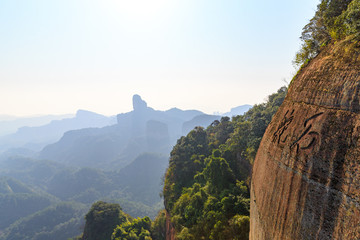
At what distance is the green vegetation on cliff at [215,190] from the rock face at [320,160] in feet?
27.2

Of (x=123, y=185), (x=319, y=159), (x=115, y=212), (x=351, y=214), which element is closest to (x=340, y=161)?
(x=319, y=159)

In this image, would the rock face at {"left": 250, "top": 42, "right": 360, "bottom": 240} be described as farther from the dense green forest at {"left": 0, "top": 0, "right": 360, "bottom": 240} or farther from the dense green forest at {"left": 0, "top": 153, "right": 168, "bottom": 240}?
the dense green forest at {"left": 0, "top": 153, "right": 168, "bottom": 240}

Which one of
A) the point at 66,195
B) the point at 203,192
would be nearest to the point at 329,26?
the point at 203,192

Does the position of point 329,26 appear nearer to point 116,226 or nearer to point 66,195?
point 116,226

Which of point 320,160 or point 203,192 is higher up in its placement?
point 320,160

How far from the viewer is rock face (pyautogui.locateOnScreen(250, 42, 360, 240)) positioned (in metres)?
4.81

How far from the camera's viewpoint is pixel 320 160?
5461 millimetres

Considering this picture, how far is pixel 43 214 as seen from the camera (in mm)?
104188

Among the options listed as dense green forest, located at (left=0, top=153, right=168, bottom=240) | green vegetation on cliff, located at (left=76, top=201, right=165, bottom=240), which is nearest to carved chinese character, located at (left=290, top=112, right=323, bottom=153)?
green vegetation on cliff, located at (left=76, top=201, right=165, bottom=240)

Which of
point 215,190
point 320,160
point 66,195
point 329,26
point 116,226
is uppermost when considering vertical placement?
point 329,26

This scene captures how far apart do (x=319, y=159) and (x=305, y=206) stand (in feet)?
5.35

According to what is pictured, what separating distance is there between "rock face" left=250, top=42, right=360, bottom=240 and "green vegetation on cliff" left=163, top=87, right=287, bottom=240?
828 centimetres

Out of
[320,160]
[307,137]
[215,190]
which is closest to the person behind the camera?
[320,160]

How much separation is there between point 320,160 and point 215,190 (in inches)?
703
